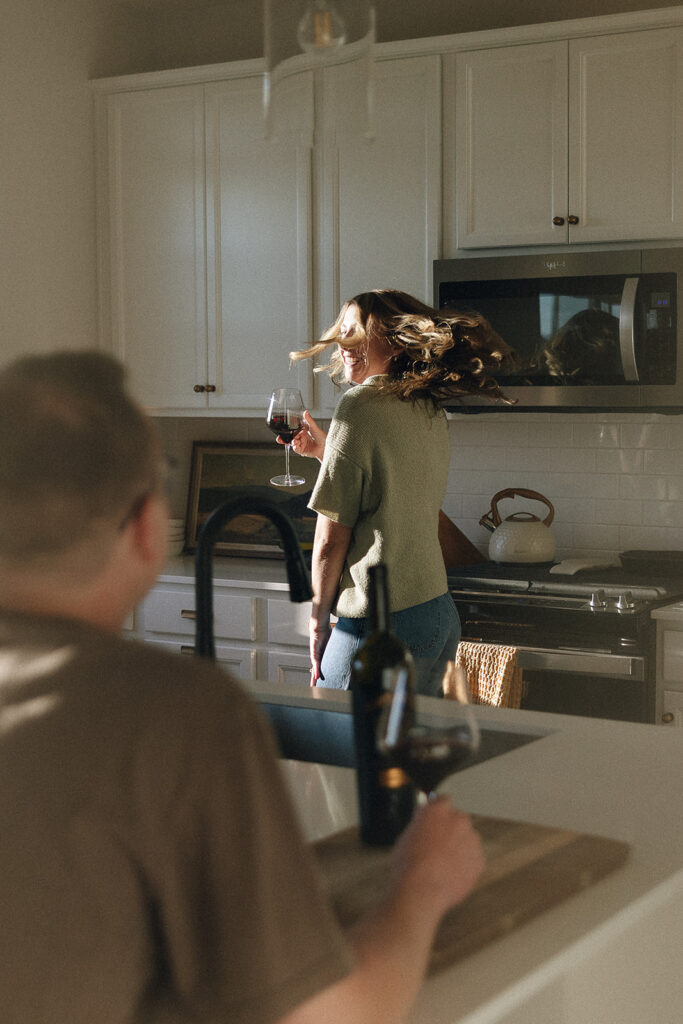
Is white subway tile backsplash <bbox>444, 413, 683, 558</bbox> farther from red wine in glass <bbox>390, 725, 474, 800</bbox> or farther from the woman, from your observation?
red wine in glass <bbox>390, 725, 474, 800</bbox>

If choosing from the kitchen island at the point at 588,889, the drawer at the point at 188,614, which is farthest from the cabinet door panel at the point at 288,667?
the kitchen island at the point at 588,889

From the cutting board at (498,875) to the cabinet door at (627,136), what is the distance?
8.12ft

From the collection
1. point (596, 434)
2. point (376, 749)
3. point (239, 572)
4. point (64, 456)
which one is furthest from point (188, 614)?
point (64, 456)

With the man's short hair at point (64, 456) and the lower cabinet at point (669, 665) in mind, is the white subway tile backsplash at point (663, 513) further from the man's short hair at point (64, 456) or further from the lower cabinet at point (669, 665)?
the man's short hair at point (64, 456)

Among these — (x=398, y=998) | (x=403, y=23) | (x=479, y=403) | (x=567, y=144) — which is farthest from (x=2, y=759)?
(x=403, y=23)

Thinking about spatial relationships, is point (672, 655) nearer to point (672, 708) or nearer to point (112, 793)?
point (672, 708)

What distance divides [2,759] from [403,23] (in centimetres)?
381

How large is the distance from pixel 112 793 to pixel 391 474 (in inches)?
69.8

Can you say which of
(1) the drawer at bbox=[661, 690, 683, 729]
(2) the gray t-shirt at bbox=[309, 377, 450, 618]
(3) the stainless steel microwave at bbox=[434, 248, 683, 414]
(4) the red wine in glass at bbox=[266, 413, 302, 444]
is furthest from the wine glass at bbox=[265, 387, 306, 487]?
(1) the drawer at bbox=[661, 690, 683, 729]

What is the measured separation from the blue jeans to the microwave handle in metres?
1.14

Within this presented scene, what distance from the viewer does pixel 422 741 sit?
109 cm

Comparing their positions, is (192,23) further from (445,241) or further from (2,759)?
(2,759)

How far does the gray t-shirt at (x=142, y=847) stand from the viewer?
703 mm

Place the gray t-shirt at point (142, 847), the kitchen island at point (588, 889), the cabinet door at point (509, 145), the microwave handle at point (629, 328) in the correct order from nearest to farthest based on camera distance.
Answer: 1. the gray t-shirt at point (142, 847)
2. the kitchen island at point (588, 889)
3. the microwave handle at point (629, 328)
4. the cabinet door at point (509, 145)
